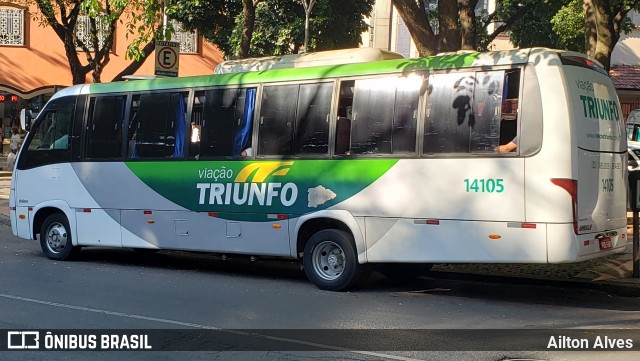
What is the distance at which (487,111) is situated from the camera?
943 centimetres

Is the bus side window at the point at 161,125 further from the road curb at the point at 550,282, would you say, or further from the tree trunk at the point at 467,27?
the tree trunk at the point at 467,27

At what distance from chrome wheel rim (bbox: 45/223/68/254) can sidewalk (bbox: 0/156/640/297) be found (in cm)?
612

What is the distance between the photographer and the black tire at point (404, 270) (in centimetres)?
1160

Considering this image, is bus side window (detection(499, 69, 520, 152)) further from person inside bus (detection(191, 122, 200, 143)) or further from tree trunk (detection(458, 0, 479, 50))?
tree trunk (detection(458, 0, 479, 50))

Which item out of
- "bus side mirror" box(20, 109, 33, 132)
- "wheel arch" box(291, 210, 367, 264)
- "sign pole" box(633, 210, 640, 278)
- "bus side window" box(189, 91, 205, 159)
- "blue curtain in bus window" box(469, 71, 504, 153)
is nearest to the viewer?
"blue curtain in bus window" box(469, 71, 504, 153)

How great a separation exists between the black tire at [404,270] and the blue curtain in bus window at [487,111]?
8.80 ft

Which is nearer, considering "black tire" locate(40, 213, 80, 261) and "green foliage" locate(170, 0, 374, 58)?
"black tire" locate(40, 213, 80, 261)

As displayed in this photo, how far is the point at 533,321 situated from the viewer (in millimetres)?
8805

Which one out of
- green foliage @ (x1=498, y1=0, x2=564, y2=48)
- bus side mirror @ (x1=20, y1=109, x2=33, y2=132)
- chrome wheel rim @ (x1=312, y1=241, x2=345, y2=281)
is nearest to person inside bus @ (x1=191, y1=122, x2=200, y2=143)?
chrome wheel rim @ (x1=312, y1=241, x2=345, y2=281)

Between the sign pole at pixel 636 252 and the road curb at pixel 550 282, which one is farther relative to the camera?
the sign pole at pixel 636 252

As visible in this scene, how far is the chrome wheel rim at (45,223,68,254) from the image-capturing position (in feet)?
44.3

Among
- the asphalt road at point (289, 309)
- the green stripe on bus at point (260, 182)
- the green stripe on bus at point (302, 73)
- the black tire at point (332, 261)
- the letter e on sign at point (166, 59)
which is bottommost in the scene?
the asphalt road at point (289, 309)

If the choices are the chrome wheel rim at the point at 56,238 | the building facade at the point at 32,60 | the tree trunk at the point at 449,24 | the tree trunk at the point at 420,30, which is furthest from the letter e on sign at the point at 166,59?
the building facade at the point at 32,60

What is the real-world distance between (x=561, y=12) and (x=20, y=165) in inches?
761
